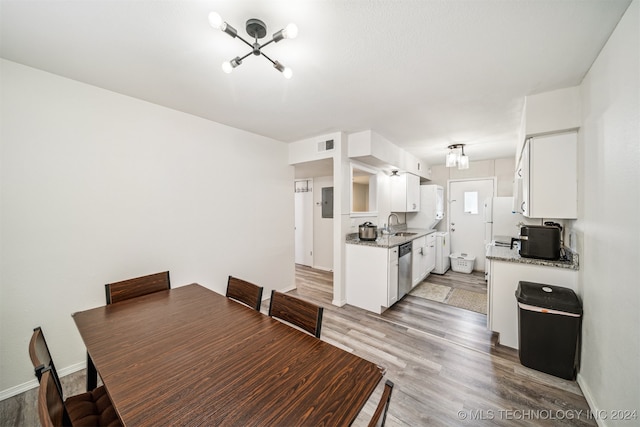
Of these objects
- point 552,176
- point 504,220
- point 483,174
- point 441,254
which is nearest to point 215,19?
point 552,176

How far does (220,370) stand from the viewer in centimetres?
101

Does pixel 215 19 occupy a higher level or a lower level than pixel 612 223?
higher

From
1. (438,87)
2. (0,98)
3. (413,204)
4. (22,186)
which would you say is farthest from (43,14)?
(413,204)

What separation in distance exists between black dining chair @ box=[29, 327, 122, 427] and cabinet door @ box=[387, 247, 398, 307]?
8.84 ft

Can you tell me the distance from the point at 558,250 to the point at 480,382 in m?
1.47

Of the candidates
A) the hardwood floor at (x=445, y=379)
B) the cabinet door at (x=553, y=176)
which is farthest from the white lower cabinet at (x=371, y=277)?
the cabinet door at (x=553, y=176)

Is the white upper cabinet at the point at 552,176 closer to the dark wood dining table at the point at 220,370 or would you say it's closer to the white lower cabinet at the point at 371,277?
the white lower cabinet at the point at 371,277

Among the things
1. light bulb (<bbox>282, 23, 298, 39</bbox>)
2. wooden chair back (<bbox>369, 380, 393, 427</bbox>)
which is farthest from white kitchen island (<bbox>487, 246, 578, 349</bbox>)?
light bulb (<bbox>282, 23, 298, 39</bbox>)

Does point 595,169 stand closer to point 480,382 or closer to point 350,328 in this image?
point 480,382

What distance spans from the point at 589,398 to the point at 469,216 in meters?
4.09

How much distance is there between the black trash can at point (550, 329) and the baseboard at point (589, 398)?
71 millimetres

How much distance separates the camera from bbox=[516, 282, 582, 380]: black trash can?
6.08 ft

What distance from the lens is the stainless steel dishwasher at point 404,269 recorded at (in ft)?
10.8

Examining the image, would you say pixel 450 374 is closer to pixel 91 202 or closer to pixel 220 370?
pixel 220 370
